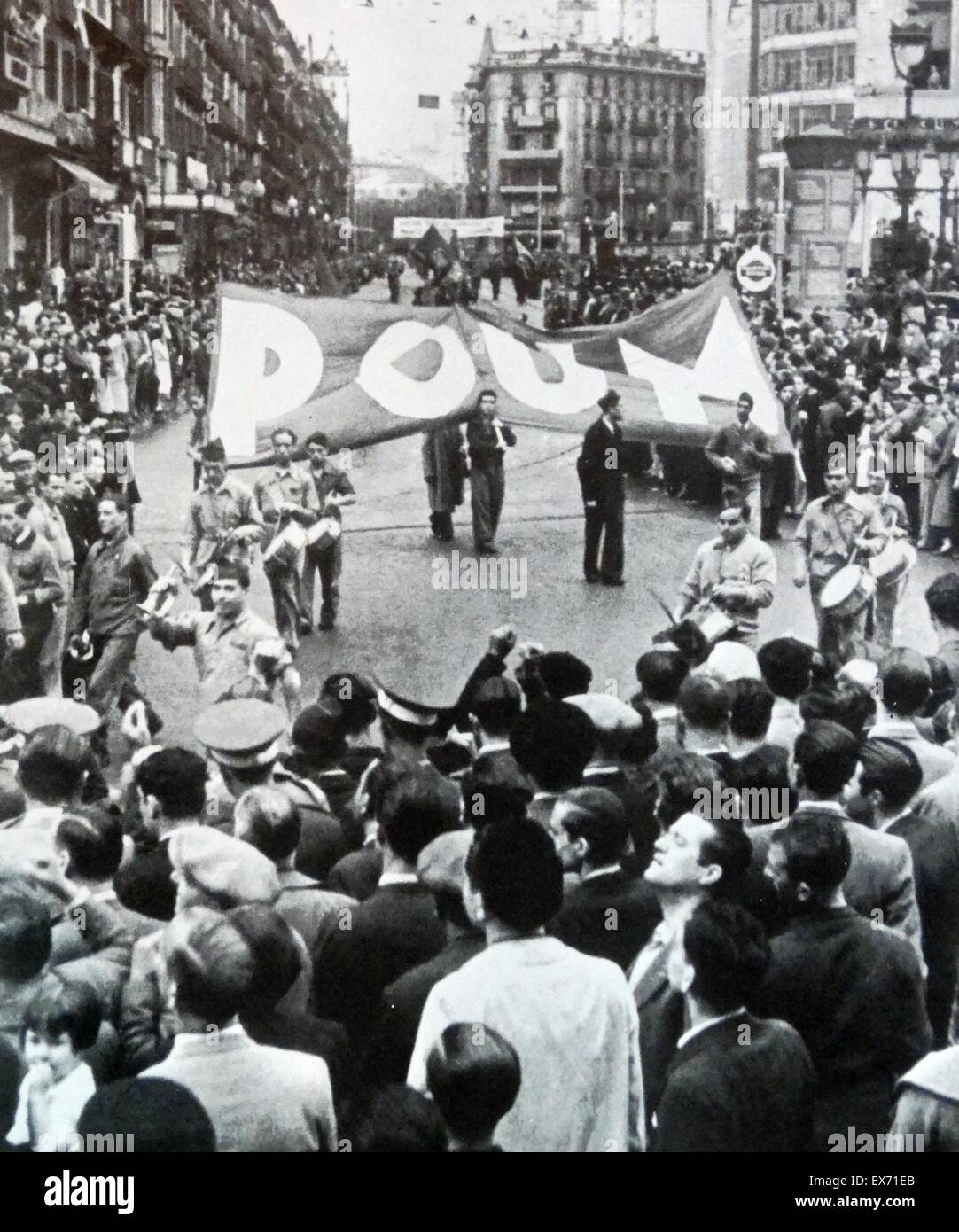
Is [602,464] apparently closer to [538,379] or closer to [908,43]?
[538,379]

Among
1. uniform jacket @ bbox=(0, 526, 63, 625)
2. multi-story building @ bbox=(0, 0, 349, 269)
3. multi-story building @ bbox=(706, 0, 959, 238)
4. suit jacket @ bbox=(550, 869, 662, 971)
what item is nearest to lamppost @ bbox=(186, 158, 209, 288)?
multi-story building @ bbox=(0, 0, 349, 269)

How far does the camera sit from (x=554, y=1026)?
11.5 feet

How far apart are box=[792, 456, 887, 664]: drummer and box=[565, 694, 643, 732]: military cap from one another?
309 centimetres

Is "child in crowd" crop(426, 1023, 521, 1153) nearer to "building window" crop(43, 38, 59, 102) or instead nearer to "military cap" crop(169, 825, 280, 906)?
"military cap" crop(169, 825, 280, 906)

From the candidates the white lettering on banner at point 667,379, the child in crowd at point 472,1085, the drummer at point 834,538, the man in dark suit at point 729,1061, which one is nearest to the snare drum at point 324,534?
the white lettering on banner at point 667,379

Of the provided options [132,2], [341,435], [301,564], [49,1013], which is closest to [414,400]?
[341,435]

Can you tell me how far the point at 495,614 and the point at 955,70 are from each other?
3.43 meters

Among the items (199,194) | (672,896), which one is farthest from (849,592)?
(672,896)

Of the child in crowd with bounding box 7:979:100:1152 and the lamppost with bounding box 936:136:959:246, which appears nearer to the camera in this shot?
the child in crowd with bounding box 7:979:100:1152

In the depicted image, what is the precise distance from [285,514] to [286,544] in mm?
155

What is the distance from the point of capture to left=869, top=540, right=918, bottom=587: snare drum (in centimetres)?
802

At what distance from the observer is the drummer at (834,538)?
8039 mm

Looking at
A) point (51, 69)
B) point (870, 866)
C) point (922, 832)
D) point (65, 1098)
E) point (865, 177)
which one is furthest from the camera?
point (51, 69)

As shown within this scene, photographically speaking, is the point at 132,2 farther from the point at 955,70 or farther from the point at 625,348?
the point at 955,70
